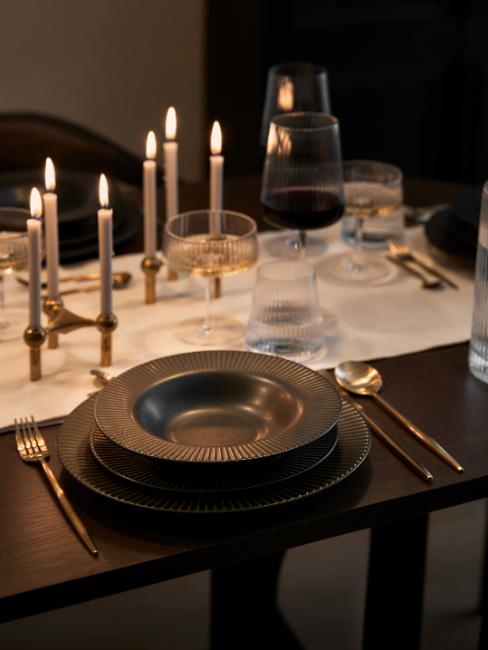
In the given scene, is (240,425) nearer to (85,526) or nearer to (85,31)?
(85,526)

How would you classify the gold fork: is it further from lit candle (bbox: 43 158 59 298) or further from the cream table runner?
lit candle (bbox: 43 158 59 298)

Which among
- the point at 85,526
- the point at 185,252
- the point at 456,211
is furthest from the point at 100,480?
the point at 456,211

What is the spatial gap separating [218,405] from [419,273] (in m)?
0.51

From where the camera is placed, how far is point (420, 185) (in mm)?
1856

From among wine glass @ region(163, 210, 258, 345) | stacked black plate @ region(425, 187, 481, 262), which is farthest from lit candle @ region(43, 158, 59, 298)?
stacked black plate @ region(425, 187, 481, 262)

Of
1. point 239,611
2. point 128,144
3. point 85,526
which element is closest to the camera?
point 85,526

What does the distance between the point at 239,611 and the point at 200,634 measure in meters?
0.37

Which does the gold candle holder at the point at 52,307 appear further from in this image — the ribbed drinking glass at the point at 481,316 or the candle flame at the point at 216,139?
the ribbed drinking glass at the point at 481,316

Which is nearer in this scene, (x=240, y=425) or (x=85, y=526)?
(x=85, y=526)

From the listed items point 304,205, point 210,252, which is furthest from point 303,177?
point 210,252

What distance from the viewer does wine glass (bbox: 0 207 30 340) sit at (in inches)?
49.4

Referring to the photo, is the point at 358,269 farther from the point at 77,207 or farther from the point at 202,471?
the point at 202,471

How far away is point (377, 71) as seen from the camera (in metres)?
3.05

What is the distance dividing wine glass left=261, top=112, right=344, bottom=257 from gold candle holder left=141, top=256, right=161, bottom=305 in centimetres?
16
